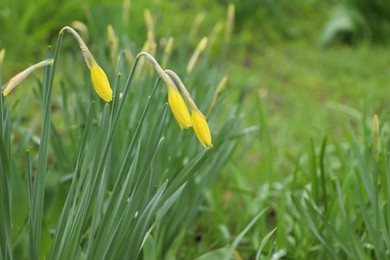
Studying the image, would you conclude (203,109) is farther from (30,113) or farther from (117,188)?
(30,113)

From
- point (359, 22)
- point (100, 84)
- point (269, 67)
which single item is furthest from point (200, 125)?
point (359, 22)

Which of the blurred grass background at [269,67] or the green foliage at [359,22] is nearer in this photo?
the blurred grass background at [269,67]

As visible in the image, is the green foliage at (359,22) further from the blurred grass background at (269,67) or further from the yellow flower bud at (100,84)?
the yellow flower bud at (100,84)

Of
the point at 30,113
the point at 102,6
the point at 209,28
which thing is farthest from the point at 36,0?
the point at 209,28

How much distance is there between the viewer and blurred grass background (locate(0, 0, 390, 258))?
2197mm

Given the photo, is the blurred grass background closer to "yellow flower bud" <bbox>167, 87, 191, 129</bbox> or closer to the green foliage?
the green foliage

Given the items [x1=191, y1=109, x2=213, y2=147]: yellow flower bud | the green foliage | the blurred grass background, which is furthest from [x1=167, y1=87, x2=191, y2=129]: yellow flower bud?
the green foliage

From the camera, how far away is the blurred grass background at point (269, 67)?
2.20 metres

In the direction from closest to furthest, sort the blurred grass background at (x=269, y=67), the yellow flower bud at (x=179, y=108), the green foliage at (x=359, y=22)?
the yellow flower bud at (x=179, y=108) → the blurred grass background at (x=269, y=67) → the green foliage at (x=359, y=22)

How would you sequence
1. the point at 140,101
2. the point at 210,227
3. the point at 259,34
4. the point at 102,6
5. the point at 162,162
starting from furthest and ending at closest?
the point at 259,34 → the point at 102,6 → the point at 210,227 → the point at 140,101 → the point at 162,162

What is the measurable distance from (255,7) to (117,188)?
12.2 ft

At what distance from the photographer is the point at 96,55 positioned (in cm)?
223

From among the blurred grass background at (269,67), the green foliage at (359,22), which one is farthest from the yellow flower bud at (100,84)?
the green foliage at (359,22)

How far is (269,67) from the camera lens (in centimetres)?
418
